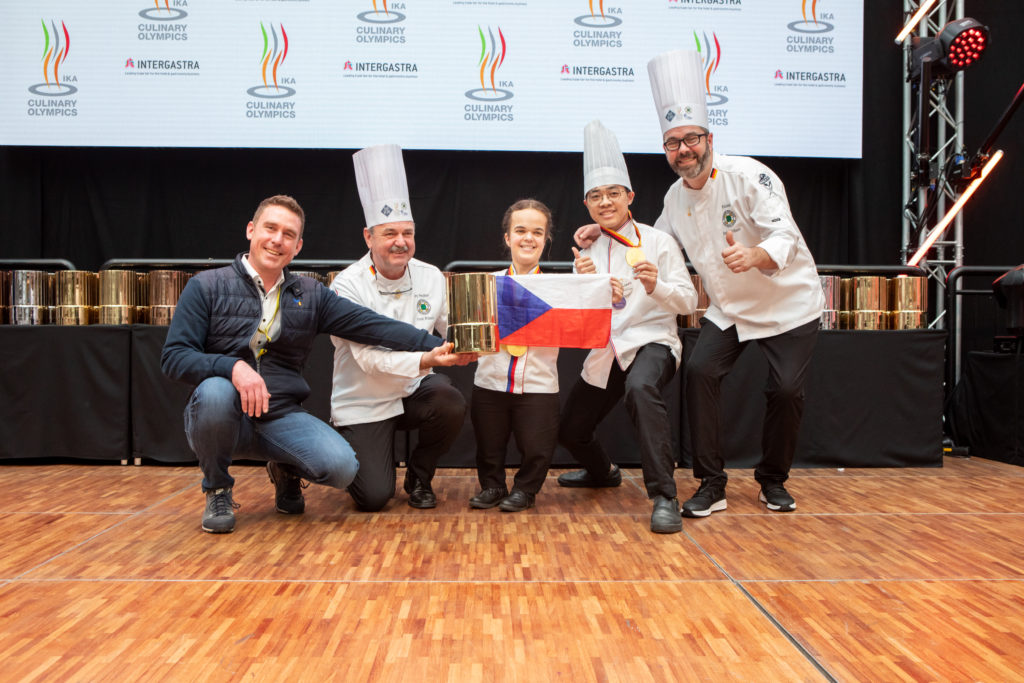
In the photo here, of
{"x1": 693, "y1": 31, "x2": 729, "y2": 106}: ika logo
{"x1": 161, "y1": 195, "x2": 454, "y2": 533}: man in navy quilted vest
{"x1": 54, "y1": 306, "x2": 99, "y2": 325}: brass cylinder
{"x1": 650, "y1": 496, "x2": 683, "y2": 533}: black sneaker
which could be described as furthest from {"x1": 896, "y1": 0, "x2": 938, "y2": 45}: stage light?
{"x1": 54, "y1": 306, "x2": 99, "y2": 325}: brass cylinder

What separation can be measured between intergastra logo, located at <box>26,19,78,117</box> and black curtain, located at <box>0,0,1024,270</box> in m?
0.37

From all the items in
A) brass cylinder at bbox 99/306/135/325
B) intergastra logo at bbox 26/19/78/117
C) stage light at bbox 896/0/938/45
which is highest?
stage light at bbox 896/0/938/45

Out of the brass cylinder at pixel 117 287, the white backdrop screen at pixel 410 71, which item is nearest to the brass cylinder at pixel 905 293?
the white backdrop screen at pixel 410 71

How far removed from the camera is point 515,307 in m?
2.26

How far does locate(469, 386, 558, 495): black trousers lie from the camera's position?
2.56 meters

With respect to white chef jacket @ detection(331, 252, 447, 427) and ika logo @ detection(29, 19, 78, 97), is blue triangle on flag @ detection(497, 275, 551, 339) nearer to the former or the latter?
white chef jacket @ detection(331, 252, 447, 427)

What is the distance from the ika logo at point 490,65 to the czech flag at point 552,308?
2.35m

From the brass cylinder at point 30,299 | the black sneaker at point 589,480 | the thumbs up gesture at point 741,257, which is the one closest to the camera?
the thumbs up gesture at point 741,257

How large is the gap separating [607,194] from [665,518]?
1117 mm

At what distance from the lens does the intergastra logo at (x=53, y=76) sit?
4137 millimetres

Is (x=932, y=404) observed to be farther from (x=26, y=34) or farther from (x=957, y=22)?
(x=26, y=34)

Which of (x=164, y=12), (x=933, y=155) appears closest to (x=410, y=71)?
(x=164, y=12)

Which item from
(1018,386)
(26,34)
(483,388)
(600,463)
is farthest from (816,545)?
(26,34)

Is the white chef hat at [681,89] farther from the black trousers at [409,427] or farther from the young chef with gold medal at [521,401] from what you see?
the black trousers at [409,427]
